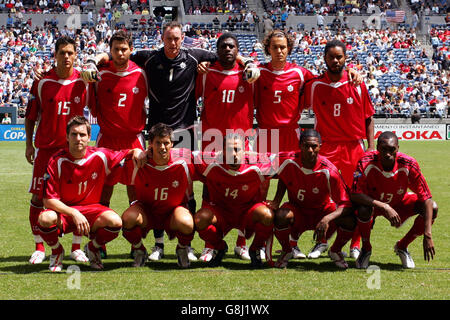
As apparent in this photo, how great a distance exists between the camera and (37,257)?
18.7 feet

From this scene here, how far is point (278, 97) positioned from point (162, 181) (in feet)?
5.03

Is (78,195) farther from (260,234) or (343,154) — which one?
(343,154)

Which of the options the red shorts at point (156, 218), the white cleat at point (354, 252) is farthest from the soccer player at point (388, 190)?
the red shorts at point (156, 218)

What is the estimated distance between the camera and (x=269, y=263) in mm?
5484

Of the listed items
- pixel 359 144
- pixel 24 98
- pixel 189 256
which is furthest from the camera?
pixel 24 98

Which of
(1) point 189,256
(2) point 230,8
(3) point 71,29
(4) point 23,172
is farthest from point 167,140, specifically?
(2) point 230,8

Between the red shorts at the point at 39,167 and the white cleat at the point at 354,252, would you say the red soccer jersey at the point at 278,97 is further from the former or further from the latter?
the red shorts at the point at 39,167

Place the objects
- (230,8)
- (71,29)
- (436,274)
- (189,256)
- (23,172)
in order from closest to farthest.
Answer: (436,274) < (189,256) < (23,172) < (71,29) < (230,8)

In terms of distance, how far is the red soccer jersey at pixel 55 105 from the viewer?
5906mm

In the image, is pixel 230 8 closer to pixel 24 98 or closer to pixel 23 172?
pixel 24 98

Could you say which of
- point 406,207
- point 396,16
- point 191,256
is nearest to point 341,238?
point 406,207

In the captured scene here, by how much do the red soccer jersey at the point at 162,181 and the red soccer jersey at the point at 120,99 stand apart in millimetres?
626

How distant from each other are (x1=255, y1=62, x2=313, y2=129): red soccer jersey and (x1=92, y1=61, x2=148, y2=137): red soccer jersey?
3.90 feet

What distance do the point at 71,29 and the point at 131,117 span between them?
94.8ft
